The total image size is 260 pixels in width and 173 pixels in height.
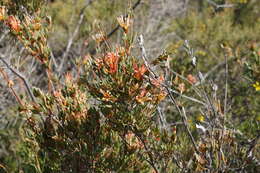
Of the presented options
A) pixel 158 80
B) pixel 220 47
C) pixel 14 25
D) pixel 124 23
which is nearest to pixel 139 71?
pixel 158 80

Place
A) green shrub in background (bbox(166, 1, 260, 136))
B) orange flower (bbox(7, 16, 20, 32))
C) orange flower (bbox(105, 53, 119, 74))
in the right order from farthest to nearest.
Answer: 1. green shrub in background (bbox(166, 1, 260, 136))
2. orange flower (bbox(7, 16, 20, 32))
3. orange flower (bbox(105, 53, 119, 74))

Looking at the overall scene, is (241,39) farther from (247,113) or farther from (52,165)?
(52,165)

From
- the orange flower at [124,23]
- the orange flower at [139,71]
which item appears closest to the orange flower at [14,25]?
the orange flower at [124,23]

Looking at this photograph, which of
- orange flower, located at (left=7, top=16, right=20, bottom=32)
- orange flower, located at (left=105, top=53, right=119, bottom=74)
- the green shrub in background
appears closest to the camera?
orange flower, located at (left=105, top=53, right=119, bottom=74)

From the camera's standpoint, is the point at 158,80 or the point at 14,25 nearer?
the point at 158,80

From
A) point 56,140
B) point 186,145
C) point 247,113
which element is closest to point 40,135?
point 56,140

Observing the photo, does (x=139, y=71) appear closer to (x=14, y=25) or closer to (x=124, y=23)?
(x=124, y=23)

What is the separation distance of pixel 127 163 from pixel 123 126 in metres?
0.37

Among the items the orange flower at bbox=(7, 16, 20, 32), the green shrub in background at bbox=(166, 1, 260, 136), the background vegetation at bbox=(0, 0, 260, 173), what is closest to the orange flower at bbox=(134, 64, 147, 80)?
the background vegetation at bbox=(0, 0, 260, 173)

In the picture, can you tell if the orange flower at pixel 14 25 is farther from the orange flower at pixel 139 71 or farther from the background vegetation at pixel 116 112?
the orange flower at pixel 139 71

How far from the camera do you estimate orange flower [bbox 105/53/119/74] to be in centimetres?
144

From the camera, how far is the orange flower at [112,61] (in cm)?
144

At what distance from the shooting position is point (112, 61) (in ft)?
4.74

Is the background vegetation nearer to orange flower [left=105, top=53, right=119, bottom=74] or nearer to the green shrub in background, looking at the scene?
orange flower [left=105, top=53, right=119, bottom=74]
